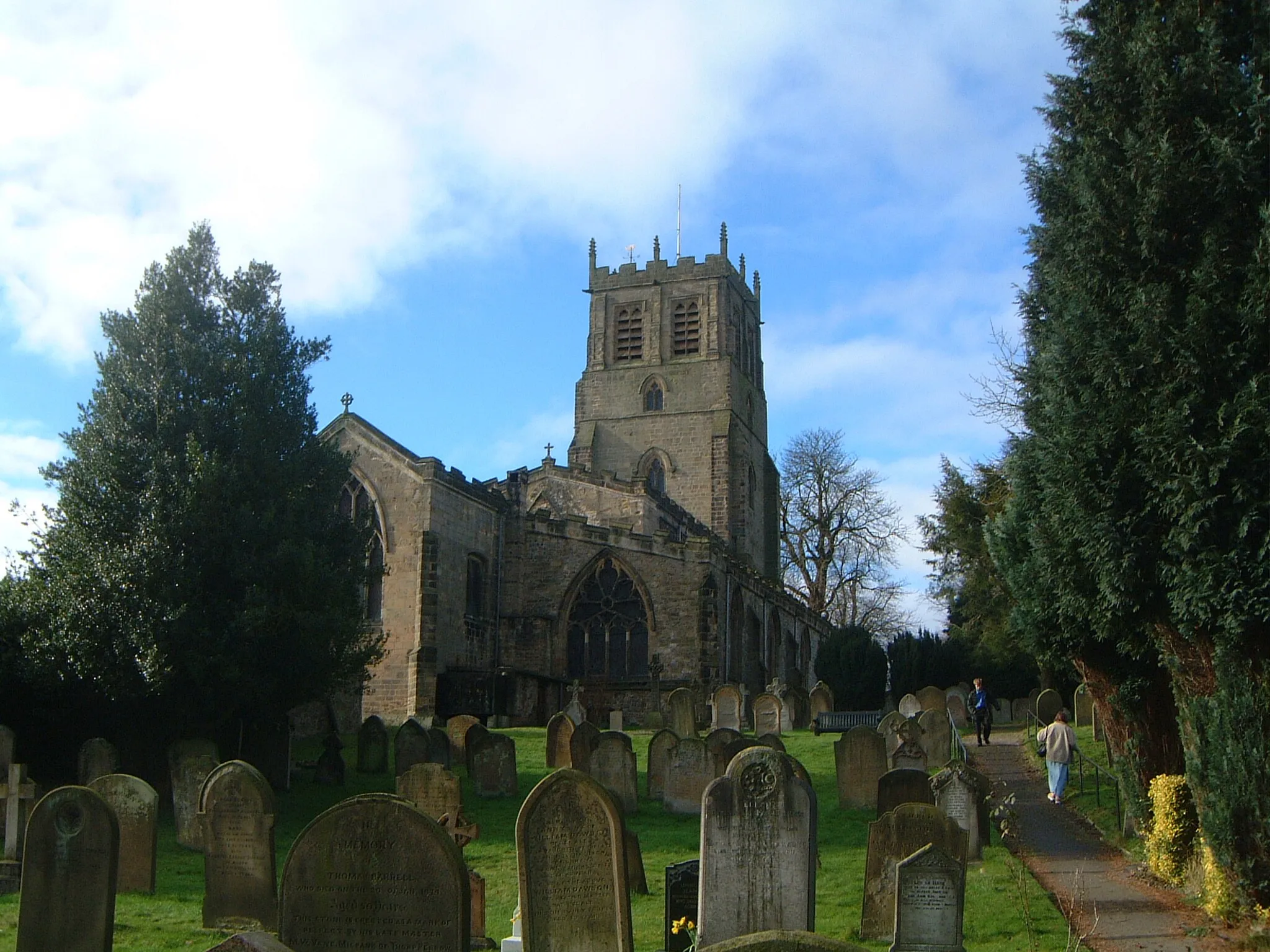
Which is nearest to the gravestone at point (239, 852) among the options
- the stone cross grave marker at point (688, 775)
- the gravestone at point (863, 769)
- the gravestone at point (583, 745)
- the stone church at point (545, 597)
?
the gravestone at point (583, 745)

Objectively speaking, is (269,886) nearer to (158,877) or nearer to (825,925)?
(158,877)

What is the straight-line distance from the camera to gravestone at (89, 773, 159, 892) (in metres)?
12.0

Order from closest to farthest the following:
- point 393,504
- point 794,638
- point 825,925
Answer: point 825,925 < point 393,504 < point 794,638

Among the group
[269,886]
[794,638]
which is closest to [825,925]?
[269,886]

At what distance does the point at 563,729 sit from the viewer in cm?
2119

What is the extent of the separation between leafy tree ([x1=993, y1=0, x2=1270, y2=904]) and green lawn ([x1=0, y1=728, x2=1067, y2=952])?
2006 millimetres

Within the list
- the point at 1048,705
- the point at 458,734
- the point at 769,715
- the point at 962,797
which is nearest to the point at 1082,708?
the point at 1048,705

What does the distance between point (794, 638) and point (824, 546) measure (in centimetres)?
633

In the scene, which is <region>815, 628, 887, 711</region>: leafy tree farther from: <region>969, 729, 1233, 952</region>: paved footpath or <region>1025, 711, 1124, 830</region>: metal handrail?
<region>969, 729, 1233, 952</region>: paved footpath

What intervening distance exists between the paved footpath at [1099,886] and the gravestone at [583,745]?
5.42m

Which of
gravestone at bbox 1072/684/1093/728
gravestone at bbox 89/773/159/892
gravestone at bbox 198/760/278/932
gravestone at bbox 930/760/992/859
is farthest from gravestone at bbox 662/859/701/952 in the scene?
gravestone at bbox 1072/684/1093/728

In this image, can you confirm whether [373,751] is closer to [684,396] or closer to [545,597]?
[545,597]

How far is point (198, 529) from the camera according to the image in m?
18.3

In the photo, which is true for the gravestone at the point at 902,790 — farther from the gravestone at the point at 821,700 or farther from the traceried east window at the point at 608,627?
the traceried east window at the point at 608,627
